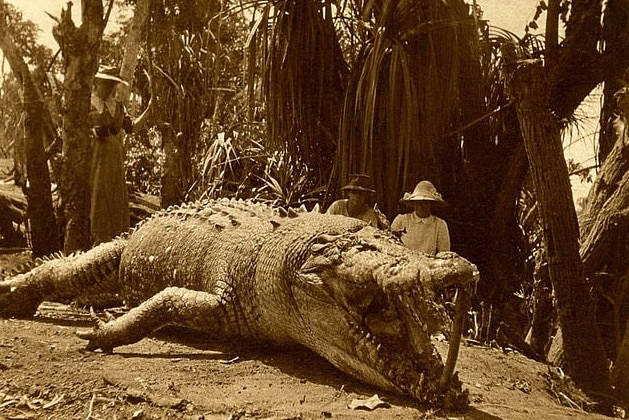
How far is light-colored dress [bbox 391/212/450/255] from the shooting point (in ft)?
17.5

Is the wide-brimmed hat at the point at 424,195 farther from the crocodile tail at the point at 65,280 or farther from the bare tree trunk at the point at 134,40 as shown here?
the bare tree trunk at the point at 134,40

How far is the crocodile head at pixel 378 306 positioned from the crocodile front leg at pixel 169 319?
2.37 feet

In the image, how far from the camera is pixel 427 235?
5352mm

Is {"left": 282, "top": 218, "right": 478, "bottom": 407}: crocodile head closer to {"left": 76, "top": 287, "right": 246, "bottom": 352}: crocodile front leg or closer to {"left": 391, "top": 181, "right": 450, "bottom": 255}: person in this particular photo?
{"left": 76, "top": 287, "right": 246, "bottom": 352}: crocodile front leg

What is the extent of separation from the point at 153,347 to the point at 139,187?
35.8ft

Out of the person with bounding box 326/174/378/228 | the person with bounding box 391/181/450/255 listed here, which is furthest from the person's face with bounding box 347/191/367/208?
the person with bounding box 391/181/450/255

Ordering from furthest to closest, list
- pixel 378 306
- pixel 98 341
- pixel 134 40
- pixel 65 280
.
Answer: pixel 134 40, pixel 65 280, pixel 98 341, pixel 378 306

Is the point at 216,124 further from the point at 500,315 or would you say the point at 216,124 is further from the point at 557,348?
the point at 557,348

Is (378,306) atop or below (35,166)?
below

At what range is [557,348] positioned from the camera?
5344 millimetres

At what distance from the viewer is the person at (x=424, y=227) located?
534 centimetres

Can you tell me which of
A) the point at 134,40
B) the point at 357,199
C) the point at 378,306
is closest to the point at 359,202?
the point at 357,199

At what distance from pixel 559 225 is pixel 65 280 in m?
3.67

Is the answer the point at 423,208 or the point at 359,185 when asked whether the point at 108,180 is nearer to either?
the point at 359,185
